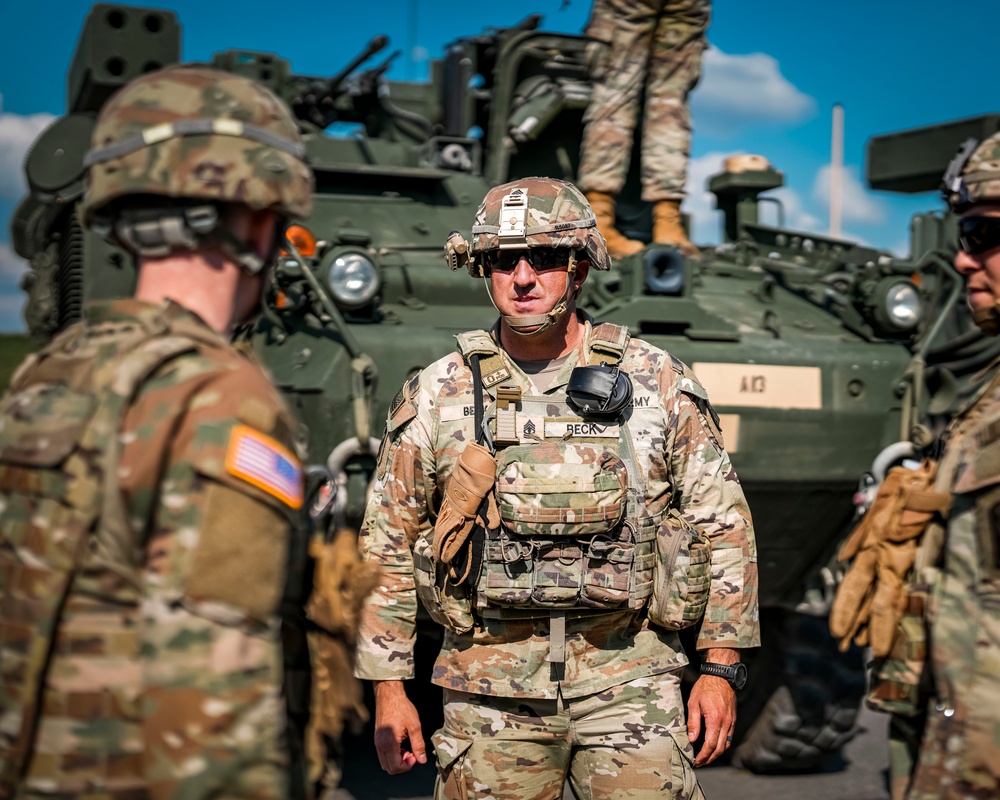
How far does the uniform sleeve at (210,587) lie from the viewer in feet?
5.43

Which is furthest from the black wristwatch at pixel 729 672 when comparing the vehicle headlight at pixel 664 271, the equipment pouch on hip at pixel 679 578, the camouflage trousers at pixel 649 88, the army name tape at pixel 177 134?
the camouflage trousers at pixel 649 88

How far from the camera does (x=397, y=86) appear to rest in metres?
7.78

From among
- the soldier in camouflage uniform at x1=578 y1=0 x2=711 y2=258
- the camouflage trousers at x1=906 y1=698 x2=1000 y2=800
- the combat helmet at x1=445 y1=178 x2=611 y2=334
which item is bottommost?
the camouflage trousers at x1=906 y1=698 x2=1000 y2=800

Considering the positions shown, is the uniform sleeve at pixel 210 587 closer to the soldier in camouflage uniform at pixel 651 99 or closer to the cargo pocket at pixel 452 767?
the cargo pocket at pixel 452 767

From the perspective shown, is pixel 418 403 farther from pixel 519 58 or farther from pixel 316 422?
pixel 519 58

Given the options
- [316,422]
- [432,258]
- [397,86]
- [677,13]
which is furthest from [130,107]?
[397,86]

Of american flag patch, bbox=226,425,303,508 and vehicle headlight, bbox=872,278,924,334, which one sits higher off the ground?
vehicle headlight, bbox=872,278,924,334

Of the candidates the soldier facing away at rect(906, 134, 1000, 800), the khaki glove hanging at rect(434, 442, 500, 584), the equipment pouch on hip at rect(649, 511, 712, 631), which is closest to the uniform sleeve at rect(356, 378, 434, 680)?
the khaki glove hanging at rect(434, 442, 500, 584)

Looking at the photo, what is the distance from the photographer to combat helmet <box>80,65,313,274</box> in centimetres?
189

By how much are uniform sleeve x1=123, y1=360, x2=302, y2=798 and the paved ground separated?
387 centimetres

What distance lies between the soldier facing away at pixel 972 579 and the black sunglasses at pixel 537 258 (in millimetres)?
984

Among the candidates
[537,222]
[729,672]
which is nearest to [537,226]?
[537,222]

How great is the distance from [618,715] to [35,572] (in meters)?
1.63

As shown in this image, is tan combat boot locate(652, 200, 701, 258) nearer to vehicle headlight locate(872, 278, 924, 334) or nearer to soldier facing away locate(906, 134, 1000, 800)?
vehicle headlight locate(872, 278, 924, 334)
